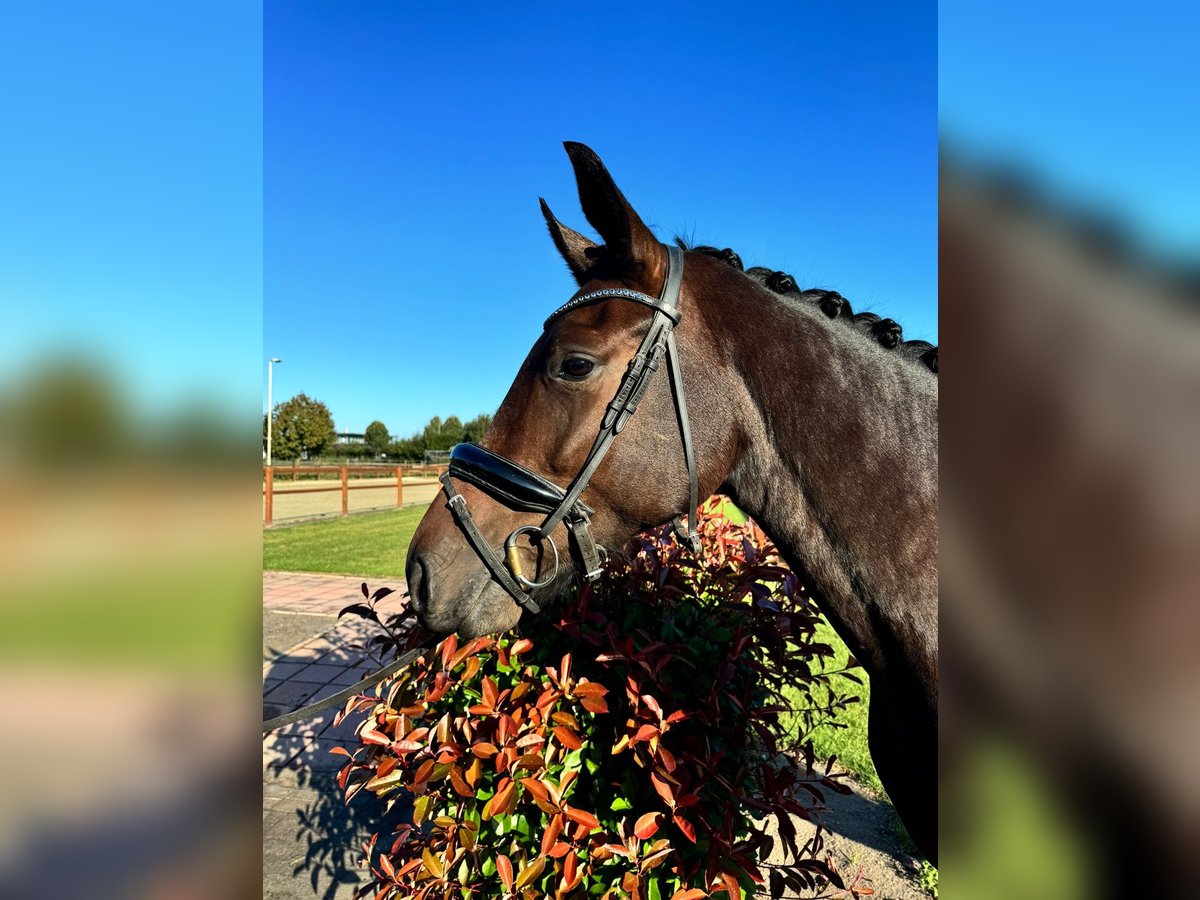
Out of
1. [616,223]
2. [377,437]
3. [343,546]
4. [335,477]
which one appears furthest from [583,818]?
[377,437]

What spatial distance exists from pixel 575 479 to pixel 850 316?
0.99 meters

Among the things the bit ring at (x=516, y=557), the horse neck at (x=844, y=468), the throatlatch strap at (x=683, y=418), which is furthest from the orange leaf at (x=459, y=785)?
the horse neck at (x=844, y=468)

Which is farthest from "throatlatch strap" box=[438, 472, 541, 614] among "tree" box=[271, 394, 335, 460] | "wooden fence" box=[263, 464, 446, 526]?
"tree" box=[271, 394, 335, 460]

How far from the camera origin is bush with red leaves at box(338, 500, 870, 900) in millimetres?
1815

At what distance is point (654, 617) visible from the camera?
2.56 metres

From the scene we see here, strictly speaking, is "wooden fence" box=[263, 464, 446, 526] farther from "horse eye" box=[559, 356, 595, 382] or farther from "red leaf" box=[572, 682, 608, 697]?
"horse eye" box=[559, 356, 595, 382]

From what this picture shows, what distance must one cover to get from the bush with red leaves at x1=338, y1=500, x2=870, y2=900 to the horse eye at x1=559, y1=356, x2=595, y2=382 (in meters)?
0.94

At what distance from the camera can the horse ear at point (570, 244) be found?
87.1 inches
